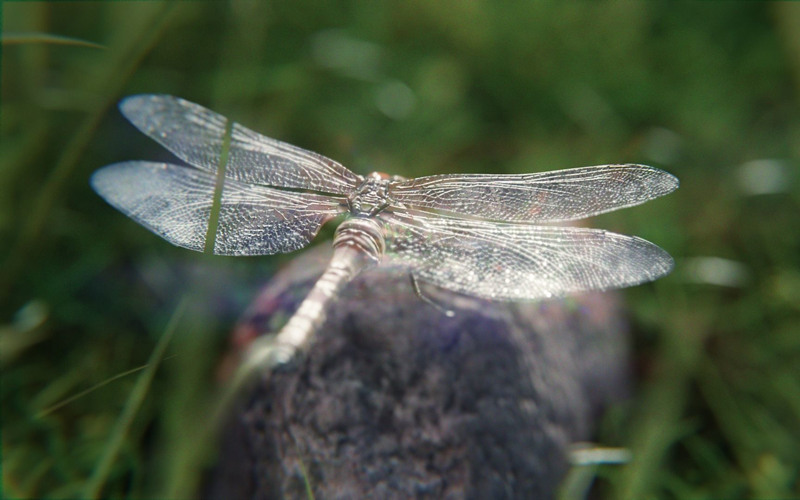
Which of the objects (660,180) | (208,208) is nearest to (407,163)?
(208,208)

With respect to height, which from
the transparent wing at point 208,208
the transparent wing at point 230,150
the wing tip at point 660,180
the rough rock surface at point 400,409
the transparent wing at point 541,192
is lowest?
the rough rock surface at point 400,409

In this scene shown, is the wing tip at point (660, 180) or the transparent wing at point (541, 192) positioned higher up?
the wing tip at point (660, 180)

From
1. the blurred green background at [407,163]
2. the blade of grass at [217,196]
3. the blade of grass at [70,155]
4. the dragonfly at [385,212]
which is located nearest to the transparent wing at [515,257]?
the dragonfly at [385,212]

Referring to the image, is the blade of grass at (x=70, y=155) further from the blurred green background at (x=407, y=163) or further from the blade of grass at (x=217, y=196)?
the blade of grass at (x=217, y=196)

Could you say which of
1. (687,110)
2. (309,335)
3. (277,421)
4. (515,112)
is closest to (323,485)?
(277,421)

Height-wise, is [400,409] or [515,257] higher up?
[515,257]

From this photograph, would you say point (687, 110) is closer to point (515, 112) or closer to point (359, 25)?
point (515, 112)

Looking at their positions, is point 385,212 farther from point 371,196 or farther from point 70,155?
point 70,155
